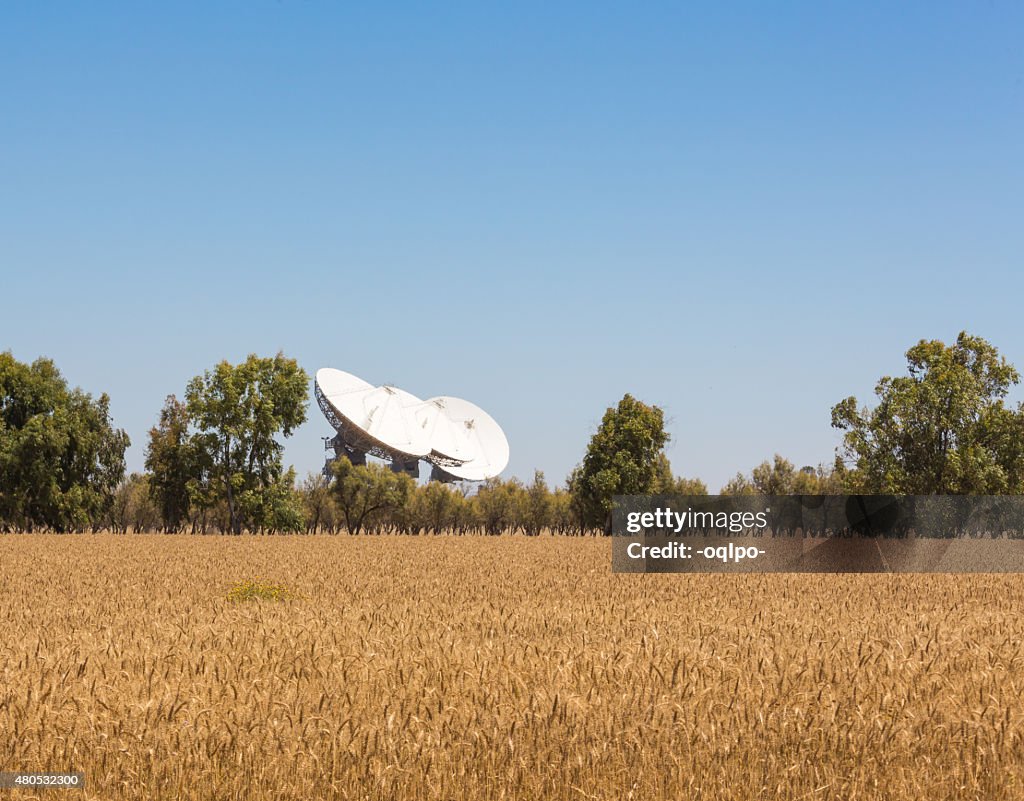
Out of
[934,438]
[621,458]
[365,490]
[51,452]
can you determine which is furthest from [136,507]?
[934,438]

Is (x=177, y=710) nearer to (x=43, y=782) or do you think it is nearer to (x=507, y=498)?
(x=43, y=782)

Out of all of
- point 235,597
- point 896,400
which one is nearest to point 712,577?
point 235,597

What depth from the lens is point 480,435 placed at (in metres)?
124

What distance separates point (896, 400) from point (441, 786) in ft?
272

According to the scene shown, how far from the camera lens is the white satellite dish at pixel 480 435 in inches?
4727

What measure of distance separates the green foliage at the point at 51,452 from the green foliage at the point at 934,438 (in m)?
61.0

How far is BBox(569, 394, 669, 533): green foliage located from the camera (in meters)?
104

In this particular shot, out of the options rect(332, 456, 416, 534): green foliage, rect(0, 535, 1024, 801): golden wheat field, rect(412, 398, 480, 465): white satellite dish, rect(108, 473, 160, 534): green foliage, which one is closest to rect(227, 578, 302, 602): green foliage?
rect(0, 535, 1024, 801): golden wheat field

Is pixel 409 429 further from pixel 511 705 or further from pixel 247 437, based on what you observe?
pixel 511 705

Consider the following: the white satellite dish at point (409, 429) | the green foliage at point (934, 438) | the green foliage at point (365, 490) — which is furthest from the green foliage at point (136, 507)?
the green foliage at point (934, 438)

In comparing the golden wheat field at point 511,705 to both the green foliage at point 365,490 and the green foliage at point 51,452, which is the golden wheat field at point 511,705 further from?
the green foliage at point 365,490

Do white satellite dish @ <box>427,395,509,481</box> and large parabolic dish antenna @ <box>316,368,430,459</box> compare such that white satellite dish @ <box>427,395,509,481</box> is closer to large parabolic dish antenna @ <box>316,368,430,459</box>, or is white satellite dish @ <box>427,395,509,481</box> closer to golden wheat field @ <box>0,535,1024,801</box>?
large parabolic dish antenna @ <box>316,368,430,459</box>

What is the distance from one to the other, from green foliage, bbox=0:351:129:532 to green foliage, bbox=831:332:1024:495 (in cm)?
6101

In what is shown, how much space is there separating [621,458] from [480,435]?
23.5m
